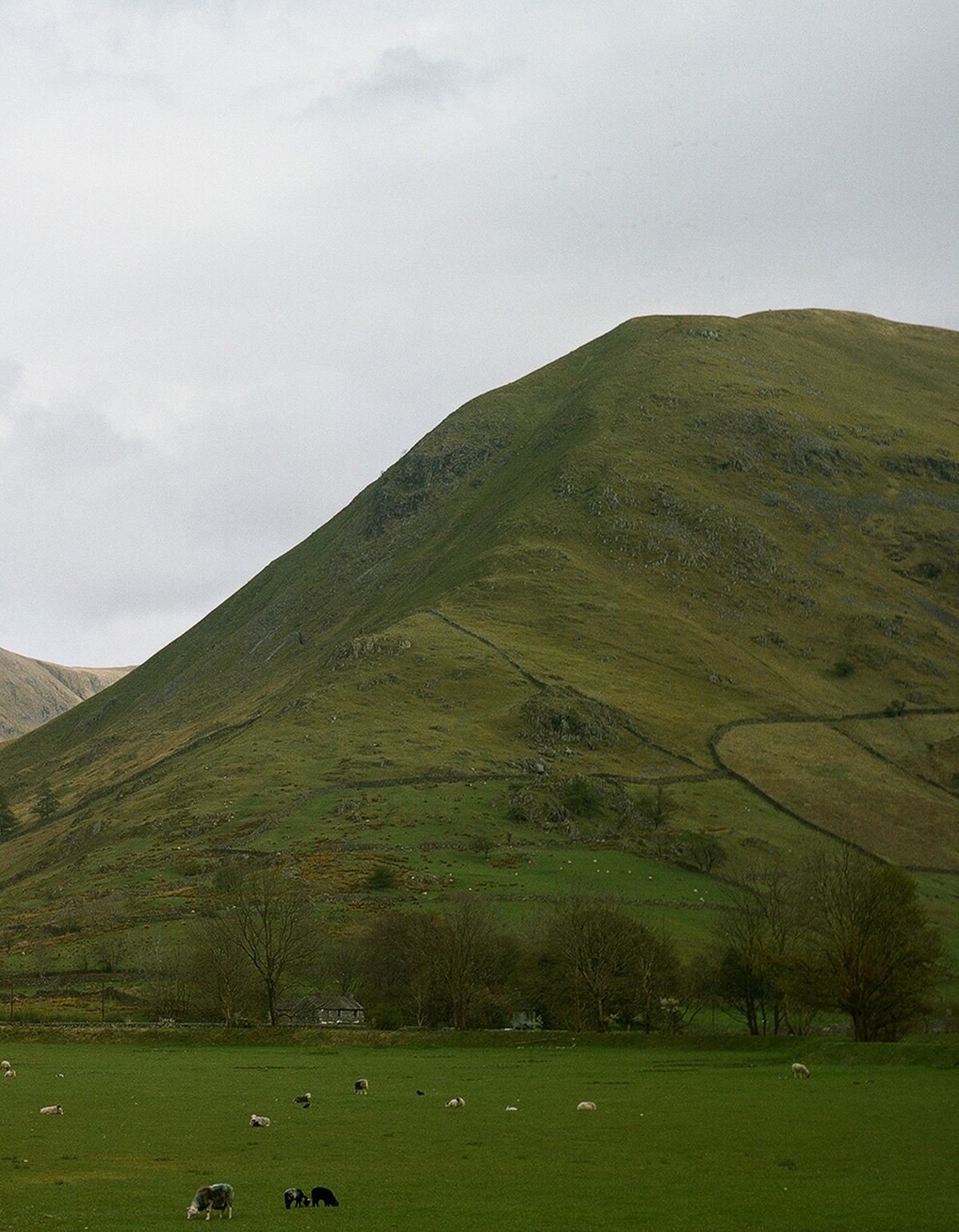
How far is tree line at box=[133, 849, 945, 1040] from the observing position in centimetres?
7544

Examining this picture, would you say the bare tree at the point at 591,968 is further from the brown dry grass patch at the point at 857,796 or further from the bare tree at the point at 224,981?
the brown dry grass patch at the point at 857,796

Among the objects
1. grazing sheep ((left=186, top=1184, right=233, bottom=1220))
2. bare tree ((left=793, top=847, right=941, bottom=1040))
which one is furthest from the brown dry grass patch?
grazing sheep ((left=186, top=1184, right=233, bottom=1220))

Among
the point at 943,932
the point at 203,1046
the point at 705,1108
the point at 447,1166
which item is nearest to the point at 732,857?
the point at 943,932

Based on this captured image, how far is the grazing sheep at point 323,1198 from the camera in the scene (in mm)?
25375

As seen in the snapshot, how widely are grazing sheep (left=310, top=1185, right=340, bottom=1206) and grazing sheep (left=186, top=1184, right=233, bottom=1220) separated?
2.02m

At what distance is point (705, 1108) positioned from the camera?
4128cm

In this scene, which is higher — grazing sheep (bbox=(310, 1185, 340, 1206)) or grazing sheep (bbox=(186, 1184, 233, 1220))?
grazing sheep (bbox=(186, 1184, 233, 1220))

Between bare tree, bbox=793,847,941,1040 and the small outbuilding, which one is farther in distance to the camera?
the small outbuilding

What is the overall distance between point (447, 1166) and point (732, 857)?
12710 centimetres

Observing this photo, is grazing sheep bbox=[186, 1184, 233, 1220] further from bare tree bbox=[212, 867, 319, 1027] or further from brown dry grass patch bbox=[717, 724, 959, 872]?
brown dry grass patch bbox=[717, 724, 959, 872]

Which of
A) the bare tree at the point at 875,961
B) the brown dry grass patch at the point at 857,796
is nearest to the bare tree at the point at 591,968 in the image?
the bare tree at the point at 875,961

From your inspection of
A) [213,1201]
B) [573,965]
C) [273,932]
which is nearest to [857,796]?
[573,965]

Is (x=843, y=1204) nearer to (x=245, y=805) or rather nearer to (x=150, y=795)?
(x=245, y=805)

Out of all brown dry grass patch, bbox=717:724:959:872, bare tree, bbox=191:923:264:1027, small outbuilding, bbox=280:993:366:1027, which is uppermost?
brown dry grass patch, bbox=717:724:959:872
